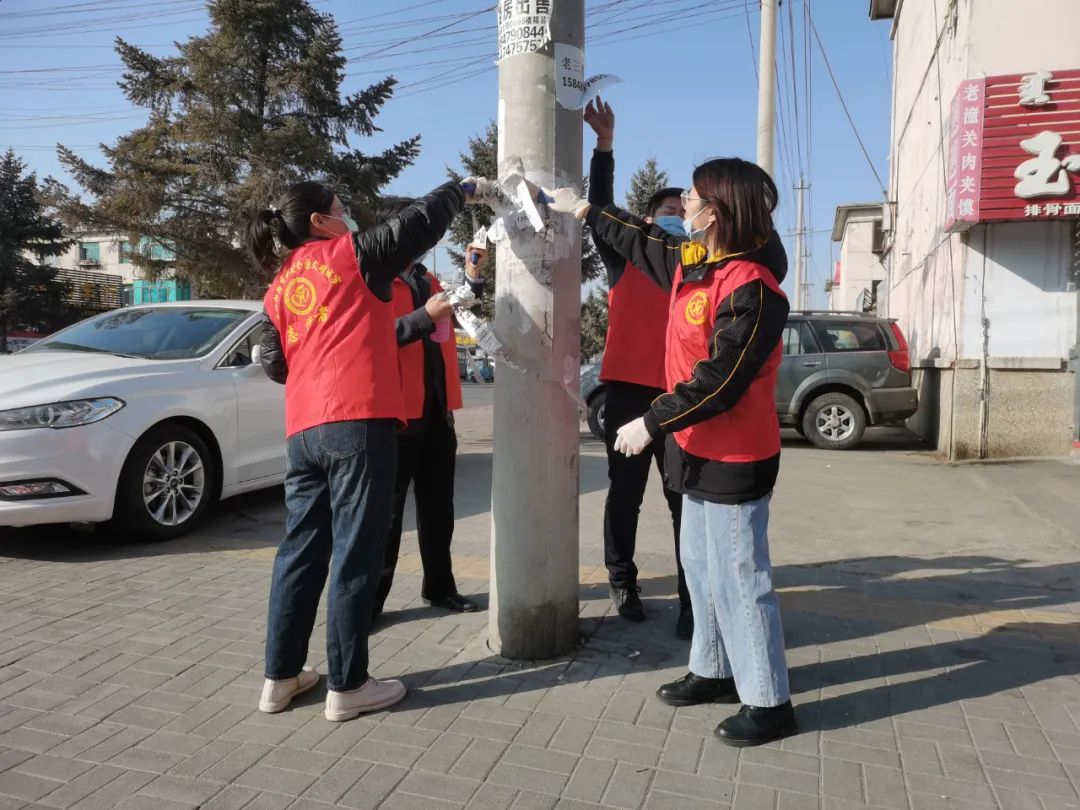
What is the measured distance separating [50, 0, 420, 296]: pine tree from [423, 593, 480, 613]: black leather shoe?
23.8 meters

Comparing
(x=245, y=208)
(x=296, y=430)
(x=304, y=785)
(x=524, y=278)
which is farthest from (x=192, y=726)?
(x=245, y=208)

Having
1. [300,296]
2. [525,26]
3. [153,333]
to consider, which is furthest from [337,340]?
[153,333]

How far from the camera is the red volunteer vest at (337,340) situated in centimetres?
281

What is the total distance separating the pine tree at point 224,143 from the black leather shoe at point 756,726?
25.4 m

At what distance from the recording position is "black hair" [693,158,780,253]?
269 centimetres

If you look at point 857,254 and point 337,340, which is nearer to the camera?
point 337,340

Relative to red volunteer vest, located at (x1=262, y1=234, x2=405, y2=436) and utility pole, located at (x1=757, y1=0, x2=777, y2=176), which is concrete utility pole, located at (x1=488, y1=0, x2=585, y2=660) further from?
utility pole, located at (x1=757, y1=0, x2=777, y2=176)

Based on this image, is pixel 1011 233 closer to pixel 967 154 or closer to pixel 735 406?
pixel 967 154

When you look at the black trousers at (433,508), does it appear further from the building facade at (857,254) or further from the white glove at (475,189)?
the building facade at (857,254)

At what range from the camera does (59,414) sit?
4871mm

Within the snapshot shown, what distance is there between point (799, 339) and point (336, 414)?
9275 millimetres

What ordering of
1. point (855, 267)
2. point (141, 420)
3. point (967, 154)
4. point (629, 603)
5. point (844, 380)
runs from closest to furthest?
point (629, 603) → point (141, 420) → point (967, 154) → point (844, 380) → point (855, 267)

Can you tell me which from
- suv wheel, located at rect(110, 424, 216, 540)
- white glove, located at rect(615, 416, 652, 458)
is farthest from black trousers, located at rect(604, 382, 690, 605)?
suv wheel, located at rect(110, 424, 216, 540)

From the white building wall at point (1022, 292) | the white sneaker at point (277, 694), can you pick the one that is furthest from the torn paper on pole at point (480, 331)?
the white building wall at point (1022, 292)
